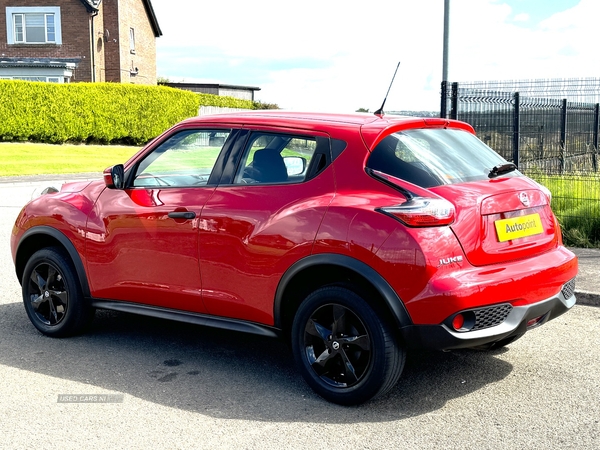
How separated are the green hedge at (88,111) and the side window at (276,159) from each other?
98.3ft

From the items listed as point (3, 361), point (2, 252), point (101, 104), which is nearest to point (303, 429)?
point (3, 361)

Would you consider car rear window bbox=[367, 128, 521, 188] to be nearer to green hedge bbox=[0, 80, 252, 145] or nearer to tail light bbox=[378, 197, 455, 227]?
tail light bbox=[378, 197, 455, 227]

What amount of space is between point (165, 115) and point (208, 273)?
35.7m

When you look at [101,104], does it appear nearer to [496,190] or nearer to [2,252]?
[2,252]

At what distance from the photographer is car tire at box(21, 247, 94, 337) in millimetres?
5945

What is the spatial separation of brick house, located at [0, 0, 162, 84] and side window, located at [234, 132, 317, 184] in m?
39.5

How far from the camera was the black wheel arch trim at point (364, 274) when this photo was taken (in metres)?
4.31

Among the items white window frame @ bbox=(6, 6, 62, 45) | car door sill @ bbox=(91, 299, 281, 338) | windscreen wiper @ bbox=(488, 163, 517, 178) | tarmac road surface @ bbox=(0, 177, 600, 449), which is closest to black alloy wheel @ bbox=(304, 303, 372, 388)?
tarmac road surface @ bbox=(0, 177, 600, 449)

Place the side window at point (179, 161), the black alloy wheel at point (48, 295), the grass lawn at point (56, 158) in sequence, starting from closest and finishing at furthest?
1. the side window at point (179, 161)
2. the black alloy wheel at point (48, 295)
3. the grass lawn at point (56, 158)

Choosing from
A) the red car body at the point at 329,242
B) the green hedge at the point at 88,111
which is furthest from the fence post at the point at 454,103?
the green hedge at the point at 88,111

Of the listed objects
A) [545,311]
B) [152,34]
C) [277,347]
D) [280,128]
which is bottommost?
[277,347]

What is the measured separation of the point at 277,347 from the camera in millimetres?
5836

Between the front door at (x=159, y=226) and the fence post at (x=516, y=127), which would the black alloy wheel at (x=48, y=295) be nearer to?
the front door at (x=159, y=226)

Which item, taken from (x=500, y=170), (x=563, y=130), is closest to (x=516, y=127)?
(x=563, y=130)
